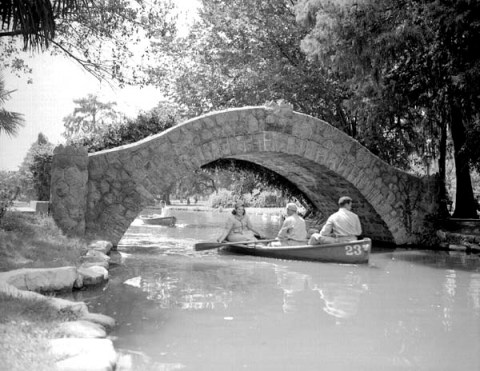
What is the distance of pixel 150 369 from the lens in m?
3.71

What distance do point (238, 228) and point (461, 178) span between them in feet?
21.4

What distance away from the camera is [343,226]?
10.0 metres

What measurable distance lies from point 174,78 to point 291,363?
1649 cm

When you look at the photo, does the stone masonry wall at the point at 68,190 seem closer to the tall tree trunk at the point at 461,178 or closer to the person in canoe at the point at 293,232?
the person in canoe at the point at 293,232

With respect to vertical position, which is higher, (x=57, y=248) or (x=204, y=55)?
(x=204, y=55)

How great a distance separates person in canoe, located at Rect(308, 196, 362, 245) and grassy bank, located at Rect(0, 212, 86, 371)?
4.52 metres

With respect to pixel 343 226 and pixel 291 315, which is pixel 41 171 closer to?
pixel 343 226

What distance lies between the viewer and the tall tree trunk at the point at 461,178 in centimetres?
1385

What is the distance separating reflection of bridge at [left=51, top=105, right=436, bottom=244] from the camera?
32.7 ft

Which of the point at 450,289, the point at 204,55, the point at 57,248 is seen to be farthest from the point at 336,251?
the point at 204,55

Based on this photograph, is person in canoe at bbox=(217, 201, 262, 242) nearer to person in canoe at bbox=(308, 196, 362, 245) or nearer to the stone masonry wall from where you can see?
person in canoe at bbox=(308, 196, 362, 245)

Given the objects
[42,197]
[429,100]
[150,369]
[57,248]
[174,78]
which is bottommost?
[150,369]

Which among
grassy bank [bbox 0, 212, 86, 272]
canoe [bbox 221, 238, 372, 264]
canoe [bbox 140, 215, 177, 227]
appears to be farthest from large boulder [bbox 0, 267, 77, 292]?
canoe [bbox 140, 215, 177, 227]

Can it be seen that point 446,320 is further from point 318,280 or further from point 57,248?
point 57,248
